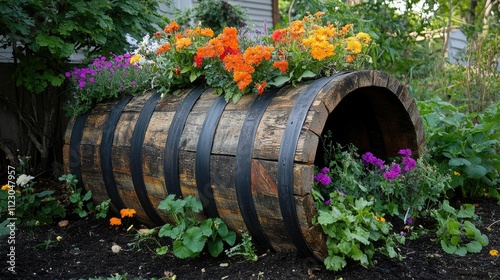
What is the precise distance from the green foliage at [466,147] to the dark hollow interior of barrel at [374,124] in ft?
1.04

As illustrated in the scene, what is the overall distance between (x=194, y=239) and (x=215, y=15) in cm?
438

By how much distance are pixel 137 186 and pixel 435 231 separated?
1.79m

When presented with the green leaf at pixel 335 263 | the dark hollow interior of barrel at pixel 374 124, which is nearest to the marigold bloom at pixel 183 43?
the dark hollow interior of barrel at pixel 374 124

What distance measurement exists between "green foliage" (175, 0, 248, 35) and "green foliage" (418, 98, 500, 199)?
3533mm

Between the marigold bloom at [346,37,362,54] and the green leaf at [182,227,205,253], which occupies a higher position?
the marigold bloom at [346,37,362,54]

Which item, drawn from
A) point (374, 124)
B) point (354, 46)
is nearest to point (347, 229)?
point (354, 46)

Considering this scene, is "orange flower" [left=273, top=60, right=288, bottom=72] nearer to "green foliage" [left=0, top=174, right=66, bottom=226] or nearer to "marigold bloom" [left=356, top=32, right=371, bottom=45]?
"marigold bloom" [left=356, top=32, right=371, bottom=45]

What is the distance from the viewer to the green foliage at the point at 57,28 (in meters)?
3.56

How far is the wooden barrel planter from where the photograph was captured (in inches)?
90.1

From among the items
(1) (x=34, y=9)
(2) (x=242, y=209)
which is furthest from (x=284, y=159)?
(1) (x=34, y=9)

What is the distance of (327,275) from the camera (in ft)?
7.68

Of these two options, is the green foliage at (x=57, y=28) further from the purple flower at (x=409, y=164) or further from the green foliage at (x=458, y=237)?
the green foliage at (x=458, y=237)

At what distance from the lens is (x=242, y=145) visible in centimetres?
246

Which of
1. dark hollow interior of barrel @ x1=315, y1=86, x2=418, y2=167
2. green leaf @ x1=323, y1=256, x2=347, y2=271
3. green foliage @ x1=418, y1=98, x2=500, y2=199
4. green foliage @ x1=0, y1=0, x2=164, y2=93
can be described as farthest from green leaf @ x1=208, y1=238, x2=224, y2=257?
green foliage @ x1=0, y1=0, x2=164, y2=93
